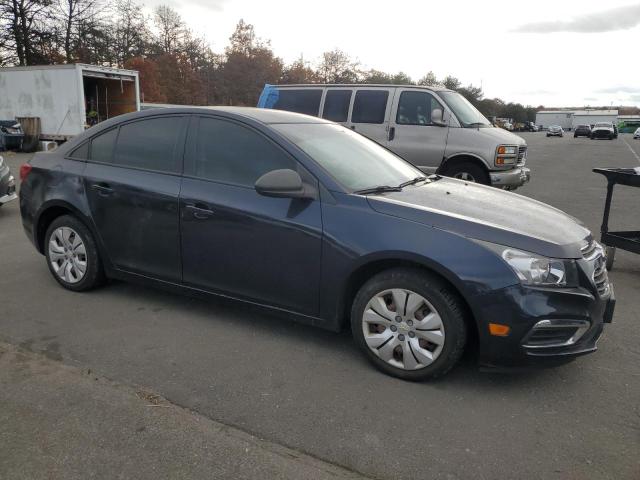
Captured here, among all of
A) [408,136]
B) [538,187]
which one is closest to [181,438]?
[408,136]

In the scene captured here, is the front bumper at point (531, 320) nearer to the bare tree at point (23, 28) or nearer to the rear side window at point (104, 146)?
the rear side window at point (104, 146)

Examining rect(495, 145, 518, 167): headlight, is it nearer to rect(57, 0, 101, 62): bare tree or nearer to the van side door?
the van side door

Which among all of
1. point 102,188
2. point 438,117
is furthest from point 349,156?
point 438,117

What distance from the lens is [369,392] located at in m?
3.14

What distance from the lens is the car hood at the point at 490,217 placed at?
3.06m

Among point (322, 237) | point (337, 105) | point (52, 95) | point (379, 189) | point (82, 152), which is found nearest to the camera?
point (322, 237)

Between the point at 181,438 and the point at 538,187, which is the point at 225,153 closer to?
the point at 181,438

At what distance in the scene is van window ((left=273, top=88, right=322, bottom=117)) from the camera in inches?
374

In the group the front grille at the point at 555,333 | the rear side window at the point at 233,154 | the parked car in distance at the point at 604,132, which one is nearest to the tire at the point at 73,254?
the rear side window at the point at 233,154

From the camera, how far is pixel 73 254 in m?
4.62

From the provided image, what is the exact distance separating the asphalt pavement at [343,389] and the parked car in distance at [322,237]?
0.25 meters

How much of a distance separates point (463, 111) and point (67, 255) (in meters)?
6.65

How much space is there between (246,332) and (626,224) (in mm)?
6957

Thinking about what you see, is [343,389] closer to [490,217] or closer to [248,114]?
[490,217]
